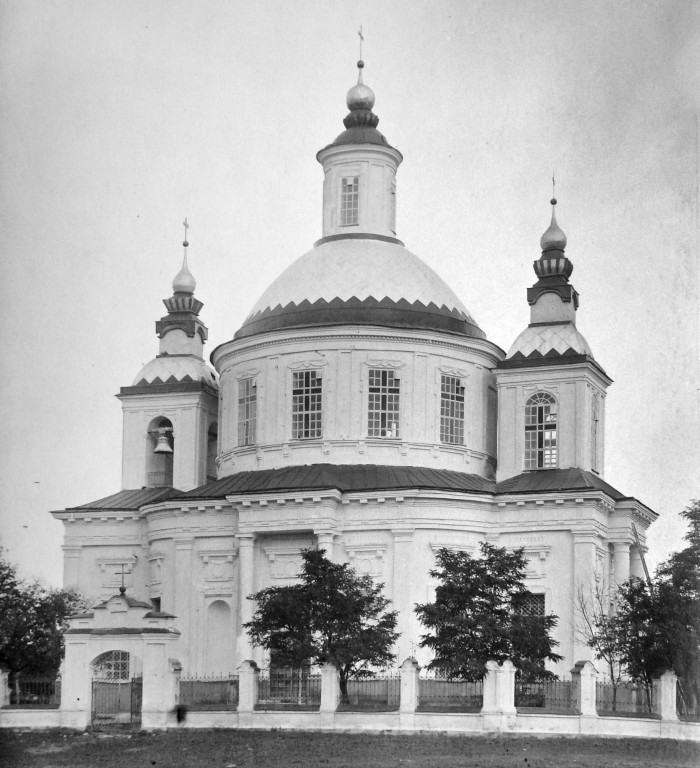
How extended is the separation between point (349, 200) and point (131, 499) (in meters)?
11.1

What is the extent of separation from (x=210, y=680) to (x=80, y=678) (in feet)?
28.5

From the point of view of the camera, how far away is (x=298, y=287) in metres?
53.4

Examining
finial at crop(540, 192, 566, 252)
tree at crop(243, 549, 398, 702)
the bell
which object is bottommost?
tree at crop(243, 549, 398, 702)

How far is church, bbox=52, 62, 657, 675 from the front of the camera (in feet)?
162

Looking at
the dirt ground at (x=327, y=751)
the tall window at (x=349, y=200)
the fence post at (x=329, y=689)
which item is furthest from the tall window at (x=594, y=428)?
the dirt ground at (x=327, y=751)

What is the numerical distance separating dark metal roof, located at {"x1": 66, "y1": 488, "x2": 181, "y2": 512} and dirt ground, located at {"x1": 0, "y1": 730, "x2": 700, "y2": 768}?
1565 cm

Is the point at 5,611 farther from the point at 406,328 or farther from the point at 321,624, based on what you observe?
the point at 406,328

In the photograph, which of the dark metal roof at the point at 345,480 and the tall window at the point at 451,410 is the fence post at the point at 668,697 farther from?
the tall window at the point at 451,410

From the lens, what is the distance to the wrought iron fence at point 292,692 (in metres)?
40.6

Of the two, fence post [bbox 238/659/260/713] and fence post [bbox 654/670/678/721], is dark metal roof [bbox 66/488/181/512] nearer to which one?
fence post [bbox 238/659/260/713]

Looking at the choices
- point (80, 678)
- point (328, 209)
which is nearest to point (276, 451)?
point (328, 209)

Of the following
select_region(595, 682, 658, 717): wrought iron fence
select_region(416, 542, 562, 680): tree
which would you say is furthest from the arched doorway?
select_region(595, 682, 658, 717): wrought iron fence

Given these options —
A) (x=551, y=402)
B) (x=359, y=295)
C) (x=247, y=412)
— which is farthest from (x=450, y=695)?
(x=359, y=295)

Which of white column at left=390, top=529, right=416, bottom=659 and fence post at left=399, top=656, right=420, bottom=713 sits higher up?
white column at left=390, top=529, right=416, bottom=659
